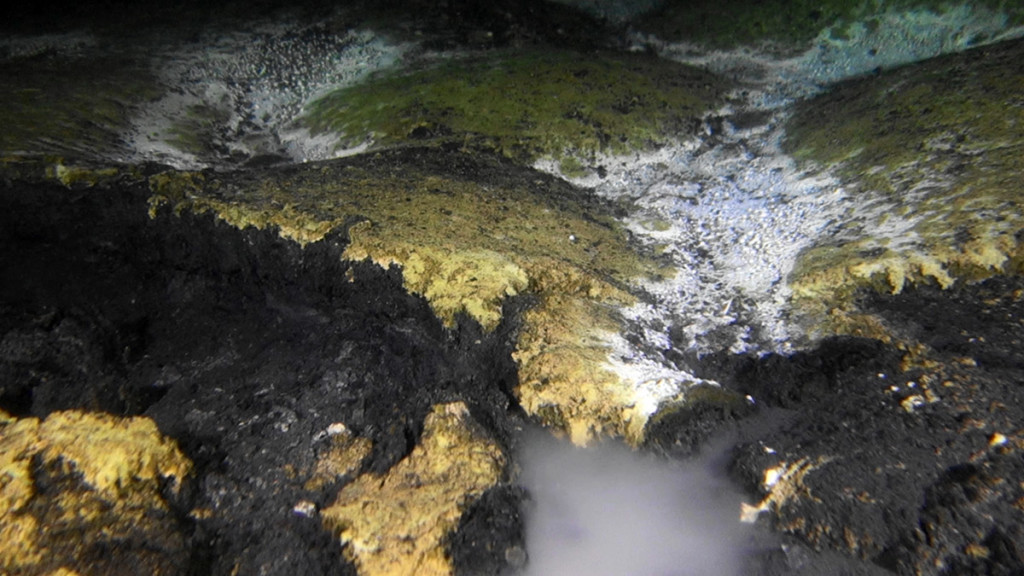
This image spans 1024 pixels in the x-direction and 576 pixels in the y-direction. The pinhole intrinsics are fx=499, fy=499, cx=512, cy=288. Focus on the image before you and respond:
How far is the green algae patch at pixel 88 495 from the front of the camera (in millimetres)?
1823

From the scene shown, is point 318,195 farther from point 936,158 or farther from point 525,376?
point 936,158

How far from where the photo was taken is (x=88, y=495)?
6.61 feet

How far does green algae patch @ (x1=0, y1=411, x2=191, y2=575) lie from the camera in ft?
5.98

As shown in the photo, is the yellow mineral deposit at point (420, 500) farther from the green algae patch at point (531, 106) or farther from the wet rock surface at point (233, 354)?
the green algae patch at point (531, 106)

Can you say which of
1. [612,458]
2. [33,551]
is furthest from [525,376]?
[33,551]

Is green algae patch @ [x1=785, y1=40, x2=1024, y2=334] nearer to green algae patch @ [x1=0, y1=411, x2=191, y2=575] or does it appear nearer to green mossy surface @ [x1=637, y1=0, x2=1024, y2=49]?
green mossy surface @ [x1=637, y1=0, x2=1024, y2=49]

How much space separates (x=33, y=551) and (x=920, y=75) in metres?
7.37

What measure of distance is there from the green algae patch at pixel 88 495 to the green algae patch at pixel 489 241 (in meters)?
1.60

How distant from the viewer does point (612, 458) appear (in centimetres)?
256

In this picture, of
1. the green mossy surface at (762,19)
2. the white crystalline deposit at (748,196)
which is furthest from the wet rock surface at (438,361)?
the green mossy surface at (762,19)

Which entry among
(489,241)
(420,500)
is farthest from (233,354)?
(489,241)

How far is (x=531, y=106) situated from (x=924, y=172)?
12.2 ft

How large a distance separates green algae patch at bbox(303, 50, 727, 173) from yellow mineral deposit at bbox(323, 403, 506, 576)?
3375 millimetres

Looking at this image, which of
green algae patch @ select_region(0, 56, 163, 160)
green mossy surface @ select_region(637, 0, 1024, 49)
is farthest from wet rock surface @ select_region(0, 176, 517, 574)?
green mossy surface @ select_region(637, 0, 1024, 49)
